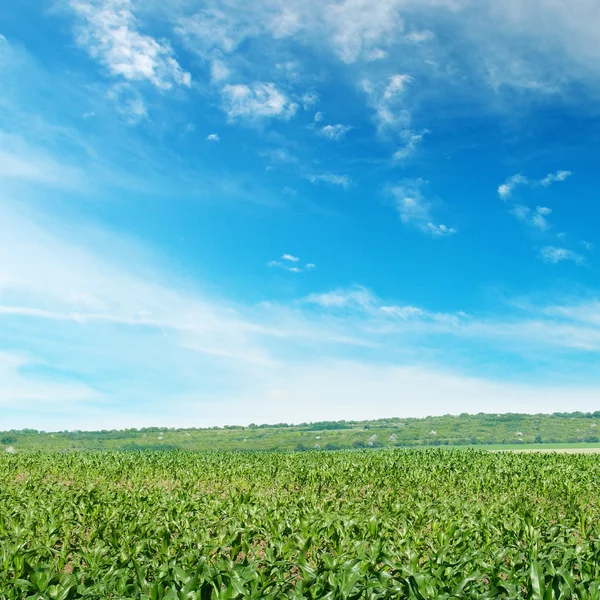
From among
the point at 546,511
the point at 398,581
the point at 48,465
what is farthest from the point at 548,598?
the point at 48,465

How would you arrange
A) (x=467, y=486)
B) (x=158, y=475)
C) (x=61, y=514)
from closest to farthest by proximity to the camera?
1. (x=61, y=514)
2. (x=467, y=486)
3. (x=158, y=475)

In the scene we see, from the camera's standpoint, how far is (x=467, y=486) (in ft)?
69.7

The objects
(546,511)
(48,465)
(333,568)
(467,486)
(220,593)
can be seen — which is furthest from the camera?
(48,465)

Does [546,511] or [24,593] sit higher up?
[24,593]

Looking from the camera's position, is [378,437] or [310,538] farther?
[378,437]

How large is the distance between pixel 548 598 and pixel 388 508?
28.2ft

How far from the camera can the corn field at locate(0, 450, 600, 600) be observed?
238 inches

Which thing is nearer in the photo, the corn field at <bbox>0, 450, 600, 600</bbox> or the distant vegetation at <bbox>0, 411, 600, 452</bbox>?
the corn field at <bbox>0, 450, 600, 600</bbox>

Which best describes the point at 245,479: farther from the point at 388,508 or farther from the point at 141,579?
the point at 141,579

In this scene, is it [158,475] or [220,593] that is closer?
[220,593]

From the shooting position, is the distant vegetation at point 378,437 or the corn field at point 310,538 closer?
the corn field at point 310,538

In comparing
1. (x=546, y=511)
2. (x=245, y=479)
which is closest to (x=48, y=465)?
(x=245, y=479)

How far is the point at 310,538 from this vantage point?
9594mm

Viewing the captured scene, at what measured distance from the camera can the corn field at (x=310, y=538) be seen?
605 cm
